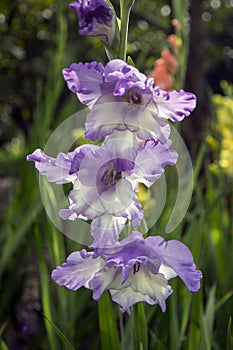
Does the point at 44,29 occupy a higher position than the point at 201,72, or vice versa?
the point at 44,29

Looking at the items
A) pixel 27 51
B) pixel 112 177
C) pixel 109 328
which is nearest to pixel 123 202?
pixel 112 177

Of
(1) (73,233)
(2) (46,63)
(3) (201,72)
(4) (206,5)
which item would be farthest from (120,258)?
(4) (206,5)

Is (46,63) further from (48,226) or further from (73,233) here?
(48,226)

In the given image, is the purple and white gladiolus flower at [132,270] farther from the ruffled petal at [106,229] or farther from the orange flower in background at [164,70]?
the orange flower in background at [164,70]

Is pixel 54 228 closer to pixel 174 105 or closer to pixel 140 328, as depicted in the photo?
pixel 140 328

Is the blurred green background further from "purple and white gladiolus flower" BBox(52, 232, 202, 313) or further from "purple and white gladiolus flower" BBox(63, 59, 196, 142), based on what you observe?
"purple and white gladiolus flower" BBox(63, 59, 196, 142)

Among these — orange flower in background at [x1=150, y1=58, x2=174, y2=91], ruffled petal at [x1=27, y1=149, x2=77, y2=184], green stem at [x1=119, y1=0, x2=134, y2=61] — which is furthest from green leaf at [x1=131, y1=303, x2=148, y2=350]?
orange flower in background at [x1=150, y1=58, x2=174, y2=91]

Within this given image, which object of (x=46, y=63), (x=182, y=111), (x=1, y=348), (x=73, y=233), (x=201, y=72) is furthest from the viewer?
(x=201, y=72)
